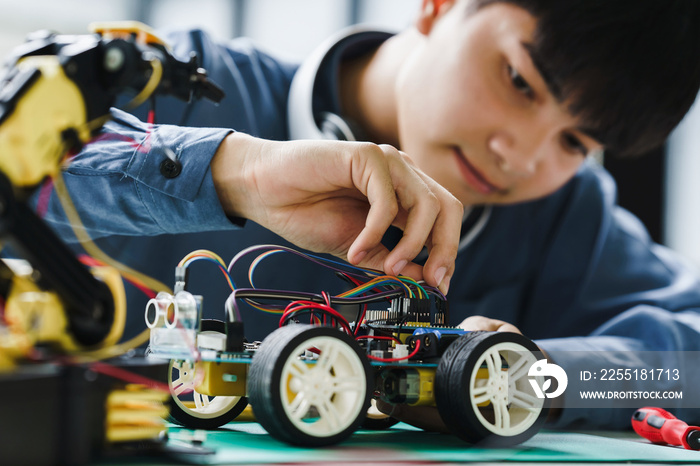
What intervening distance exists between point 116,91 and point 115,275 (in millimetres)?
145

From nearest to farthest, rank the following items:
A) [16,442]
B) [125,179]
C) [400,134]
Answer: [16,442] < [125,179] < [400,134]

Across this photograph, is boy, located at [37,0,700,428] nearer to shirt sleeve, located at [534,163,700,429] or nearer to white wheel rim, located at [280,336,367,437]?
shirt sleeve, located at [534,163,700,429]

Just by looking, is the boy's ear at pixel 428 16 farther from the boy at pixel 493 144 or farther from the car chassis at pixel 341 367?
the car chassis at pixel 341 367

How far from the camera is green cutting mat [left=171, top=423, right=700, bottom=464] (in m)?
0.52

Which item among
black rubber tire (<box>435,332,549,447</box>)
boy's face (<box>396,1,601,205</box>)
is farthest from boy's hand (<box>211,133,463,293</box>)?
boy's face (<box>396,1,601,205</box>)

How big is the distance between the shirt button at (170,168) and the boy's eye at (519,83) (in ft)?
2.03

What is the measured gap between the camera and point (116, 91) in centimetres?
50

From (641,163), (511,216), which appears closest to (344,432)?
(511,216)

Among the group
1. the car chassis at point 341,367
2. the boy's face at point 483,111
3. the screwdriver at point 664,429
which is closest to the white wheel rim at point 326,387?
the car chassis at point 341,367

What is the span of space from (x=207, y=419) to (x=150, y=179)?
0.30m

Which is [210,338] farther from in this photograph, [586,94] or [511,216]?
[511,216]

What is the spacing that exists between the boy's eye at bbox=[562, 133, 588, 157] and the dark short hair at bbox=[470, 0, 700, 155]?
0.33 ft

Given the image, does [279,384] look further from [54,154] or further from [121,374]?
[54,154]

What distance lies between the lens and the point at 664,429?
2.51ft
